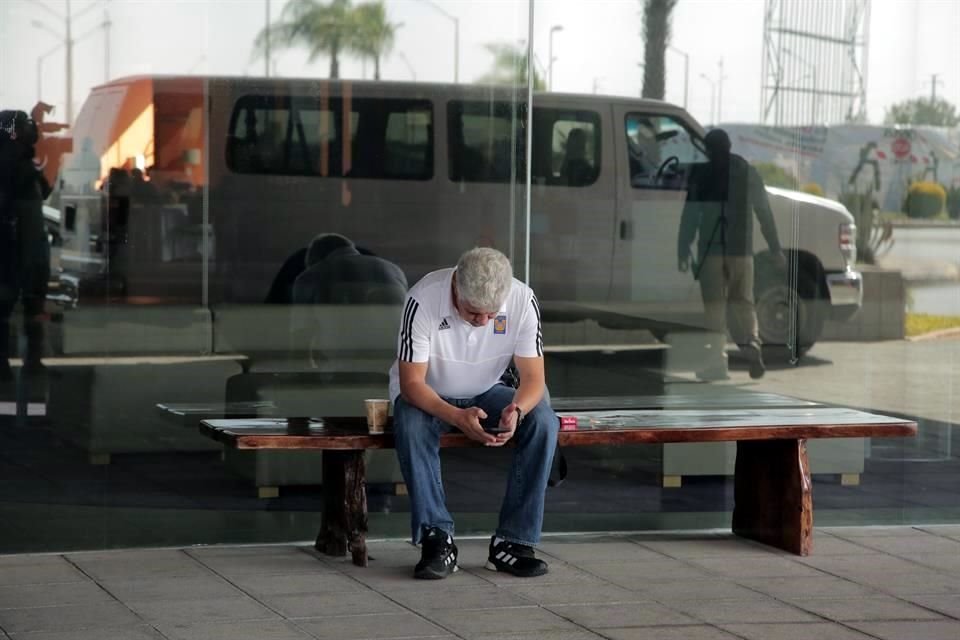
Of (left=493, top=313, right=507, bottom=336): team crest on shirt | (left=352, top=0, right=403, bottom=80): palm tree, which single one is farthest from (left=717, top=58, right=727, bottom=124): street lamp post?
(left=493, top=313, right=507, bottom=336): team crest on shirt

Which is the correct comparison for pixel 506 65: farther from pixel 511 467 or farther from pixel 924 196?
pixel 924 196

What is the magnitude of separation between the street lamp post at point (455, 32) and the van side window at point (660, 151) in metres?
0.71

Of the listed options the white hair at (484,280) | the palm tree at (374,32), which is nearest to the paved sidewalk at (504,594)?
the white hair at (484,280)

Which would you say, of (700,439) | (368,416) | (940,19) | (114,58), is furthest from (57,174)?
(940,19)

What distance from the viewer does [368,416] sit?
568 centimetres

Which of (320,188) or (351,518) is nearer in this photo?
(351,518)

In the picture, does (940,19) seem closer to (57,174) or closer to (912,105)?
(912,105)

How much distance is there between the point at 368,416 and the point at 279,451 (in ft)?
2.64

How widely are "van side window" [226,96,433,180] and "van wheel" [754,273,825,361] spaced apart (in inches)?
59.7

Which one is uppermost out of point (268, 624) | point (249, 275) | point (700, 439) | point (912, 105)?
point (912, 105)

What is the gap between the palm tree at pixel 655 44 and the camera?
21.6 ft

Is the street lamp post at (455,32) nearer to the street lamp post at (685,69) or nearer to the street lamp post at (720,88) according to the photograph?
the street lamp post at (685,69)

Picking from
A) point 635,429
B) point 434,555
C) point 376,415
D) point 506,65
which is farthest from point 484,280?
point 506,65

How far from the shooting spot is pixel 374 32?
637 cm
